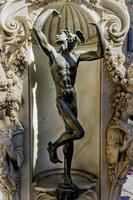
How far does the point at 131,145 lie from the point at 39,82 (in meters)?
0.89

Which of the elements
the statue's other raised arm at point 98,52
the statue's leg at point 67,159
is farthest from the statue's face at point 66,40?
the statue's leg at point 67,159

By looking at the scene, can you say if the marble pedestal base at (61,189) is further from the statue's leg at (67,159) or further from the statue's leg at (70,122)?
the statue's leg at (70,122)

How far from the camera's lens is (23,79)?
3.03 meters

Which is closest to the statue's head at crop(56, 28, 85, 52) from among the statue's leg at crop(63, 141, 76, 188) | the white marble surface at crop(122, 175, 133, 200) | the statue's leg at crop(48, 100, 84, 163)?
the statue's leg at crop(48, 100, 84, 163)

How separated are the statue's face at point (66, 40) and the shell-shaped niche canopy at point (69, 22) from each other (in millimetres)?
414

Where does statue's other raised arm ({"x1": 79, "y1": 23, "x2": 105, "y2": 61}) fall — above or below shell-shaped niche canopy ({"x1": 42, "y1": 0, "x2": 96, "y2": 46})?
below

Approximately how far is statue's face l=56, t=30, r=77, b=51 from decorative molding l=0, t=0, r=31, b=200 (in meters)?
0.30

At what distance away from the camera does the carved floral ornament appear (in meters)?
2.96

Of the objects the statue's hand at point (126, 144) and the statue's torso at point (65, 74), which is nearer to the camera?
the statue's torso at point (65, 74)

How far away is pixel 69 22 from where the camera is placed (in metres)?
3.37

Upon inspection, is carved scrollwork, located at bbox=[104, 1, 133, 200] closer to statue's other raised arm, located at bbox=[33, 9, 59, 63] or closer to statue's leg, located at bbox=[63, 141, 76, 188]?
statue's leg, located at bbox=[63, 141, 76, 188]

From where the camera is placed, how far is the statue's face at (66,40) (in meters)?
2.81

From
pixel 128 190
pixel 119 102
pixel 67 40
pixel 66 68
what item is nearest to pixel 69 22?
pixel 67 40

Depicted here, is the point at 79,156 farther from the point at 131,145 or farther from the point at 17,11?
the point at 17,11
